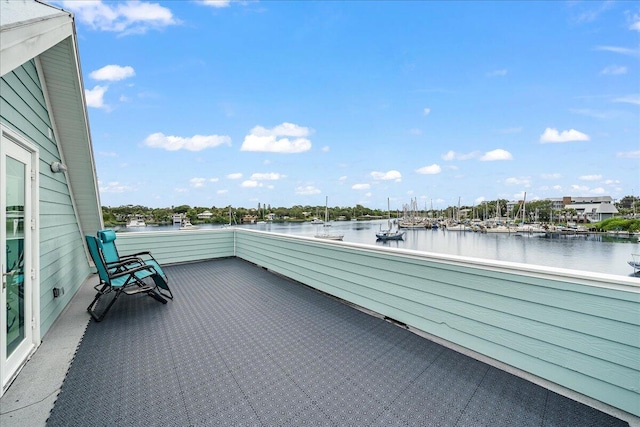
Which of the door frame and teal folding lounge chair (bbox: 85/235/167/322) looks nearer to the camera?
the door frame

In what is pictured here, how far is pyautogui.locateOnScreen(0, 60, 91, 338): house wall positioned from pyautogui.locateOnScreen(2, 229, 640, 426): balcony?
675 mm

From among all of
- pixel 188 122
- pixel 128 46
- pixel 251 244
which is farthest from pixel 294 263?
pixel 188 122

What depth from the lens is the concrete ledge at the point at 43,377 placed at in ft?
5.15

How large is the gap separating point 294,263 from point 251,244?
1784 millimetres

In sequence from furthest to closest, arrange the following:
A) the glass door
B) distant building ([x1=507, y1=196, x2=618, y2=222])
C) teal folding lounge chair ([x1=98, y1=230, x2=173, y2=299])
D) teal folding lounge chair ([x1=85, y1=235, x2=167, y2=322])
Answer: distant building ([x1=507, y1=196, x2=618, y2=222]), teal folding lounge chair ([x1=98, y1=230, x2=173, y2=299]), teal folding lounge chair ([x1=85, y1=235, x2=167, y2=322]), the glass door

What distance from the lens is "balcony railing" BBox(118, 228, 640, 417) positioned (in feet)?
5.28

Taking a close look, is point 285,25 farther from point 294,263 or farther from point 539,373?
point 539,373

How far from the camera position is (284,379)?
1908 mm

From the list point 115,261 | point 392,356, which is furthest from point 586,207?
point 115,261

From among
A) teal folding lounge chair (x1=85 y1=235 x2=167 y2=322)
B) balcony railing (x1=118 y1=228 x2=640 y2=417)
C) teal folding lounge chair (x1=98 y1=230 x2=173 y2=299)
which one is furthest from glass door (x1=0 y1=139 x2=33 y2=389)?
balcony railing (x1=118 y1=228 x2=640 y2=417)

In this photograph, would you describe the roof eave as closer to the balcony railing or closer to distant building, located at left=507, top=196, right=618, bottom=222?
the balcony railing

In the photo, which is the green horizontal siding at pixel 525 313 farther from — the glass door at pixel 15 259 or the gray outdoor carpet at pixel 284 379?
the glass door at pixel 15 259

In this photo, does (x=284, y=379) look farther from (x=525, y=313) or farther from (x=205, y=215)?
(x=205, y=215)

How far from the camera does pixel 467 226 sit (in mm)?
39250
